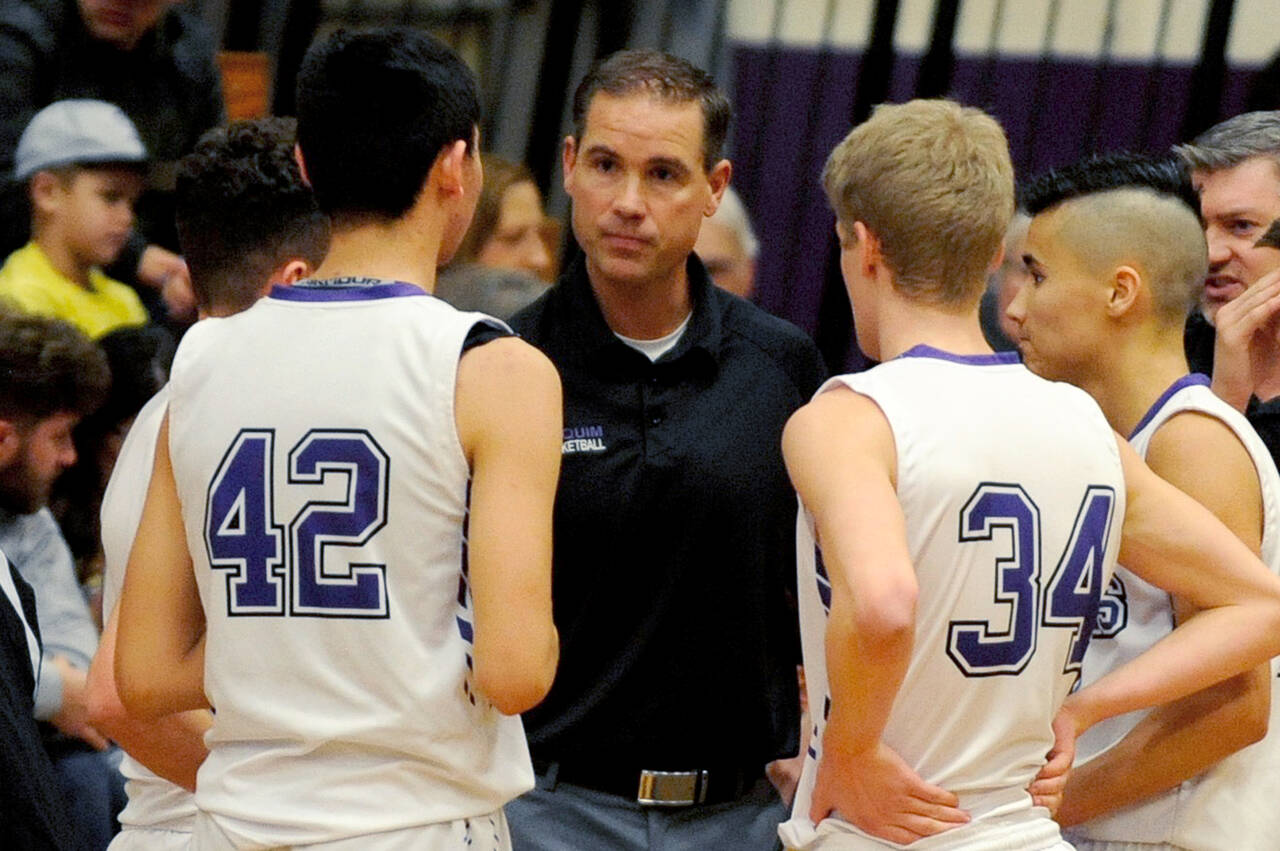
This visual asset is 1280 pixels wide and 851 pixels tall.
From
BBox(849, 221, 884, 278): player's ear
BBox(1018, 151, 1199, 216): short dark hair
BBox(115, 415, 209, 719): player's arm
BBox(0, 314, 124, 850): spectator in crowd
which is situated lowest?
BBox(0, 314, 124, 850): spectator in crowd

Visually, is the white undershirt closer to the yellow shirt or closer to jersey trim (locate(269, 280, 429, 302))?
jersey trim (locate(269, 280, 429, 302))

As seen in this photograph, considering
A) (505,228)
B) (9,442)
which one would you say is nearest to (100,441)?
(9,442)

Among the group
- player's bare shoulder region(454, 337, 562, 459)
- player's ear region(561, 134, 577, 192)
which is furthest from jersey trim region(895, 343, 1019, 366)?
player's ear region(561, 134, 577, 192)

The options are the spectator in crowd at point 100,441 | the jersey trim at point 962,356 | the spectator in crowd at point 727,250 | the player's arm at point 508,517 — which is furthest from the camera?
the spectator in crowd at point 727,250

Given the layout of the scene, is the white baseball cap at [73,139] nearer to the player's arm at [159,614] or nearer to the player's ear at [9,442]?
the player's ear at [9,442]

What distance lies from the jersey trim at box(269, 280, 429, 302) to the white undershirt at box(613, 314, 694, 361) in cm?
93

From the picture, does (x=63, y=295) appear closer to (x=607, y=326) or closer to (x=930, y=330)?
(x=607, y=326)

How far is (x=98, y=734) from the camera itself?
170 inches

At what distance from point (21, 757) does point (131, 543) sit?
1.27 feet

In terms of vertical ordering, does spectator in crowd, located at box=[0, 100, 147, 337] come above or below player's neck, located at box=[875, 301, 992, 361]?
below

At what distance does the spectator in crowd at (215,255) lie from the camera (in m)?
2.85

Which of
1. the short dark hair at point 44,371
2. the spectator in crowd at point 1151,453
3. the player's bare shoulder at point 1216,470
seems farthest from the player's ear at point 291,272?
the short dark hair at point 44,371

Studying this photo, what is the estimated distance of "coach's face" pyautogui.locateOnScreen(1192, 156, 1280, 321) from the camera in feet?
11.5

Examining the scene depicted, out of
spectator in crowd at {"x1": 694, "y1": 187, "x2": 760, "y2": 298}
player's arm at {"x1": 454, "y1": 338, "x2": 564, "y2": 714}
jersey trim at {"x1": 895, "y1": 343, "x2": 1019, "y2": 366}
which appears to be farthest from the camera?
spectator in crowd at {"x1": 694, "y1": 187, "x2": 760, "y2": 298}
